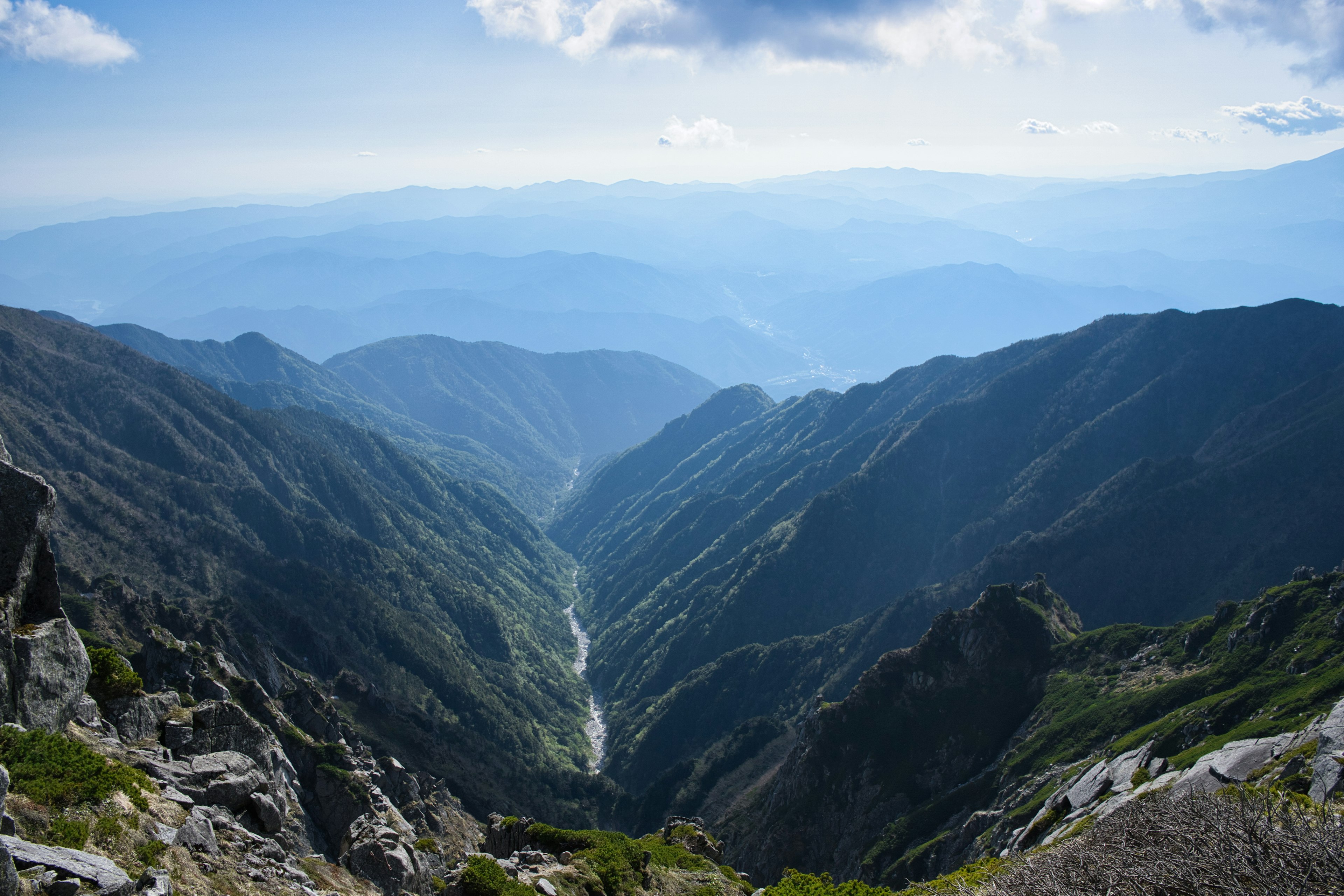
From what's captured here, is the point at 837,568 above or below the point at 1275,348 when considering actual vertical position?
below

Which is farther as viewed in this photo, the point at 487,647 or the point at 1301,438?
the point at 487,647

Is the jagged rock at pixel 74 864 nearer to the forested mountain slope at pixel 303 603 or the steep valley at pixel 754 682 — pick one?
the steep valley at pixel 754 682

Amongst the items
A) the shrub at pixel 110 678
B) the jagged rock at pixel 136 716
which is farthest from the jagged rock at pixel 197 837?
the shrub at pixel 110 678

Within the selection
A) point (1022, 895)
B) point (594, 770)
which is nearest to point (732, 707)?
point (594, 770)

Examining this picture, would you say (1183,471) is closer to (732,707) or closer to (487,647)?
(732,707)

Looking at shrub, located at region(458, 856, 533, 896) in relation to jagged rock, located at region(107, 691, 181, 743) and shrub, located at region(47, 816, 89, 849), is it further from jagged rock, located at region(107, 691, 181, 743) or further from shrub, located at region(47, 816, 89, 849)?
shrub, located at region(47, 816, 89, 849)

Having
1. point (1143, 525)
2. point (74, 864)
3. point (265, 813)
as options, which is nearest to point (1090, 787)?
point (265, 813)

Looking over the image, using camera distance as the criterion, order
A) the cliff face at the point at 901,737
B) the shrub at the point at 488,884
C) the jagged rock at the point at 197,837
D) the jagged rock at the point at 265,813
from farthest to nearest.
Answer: the cliff face at the point at 901,737
the shrub at the point at 488,884
the jagged rock at the point at 265,813
the jagged rock at the point at 197,837
